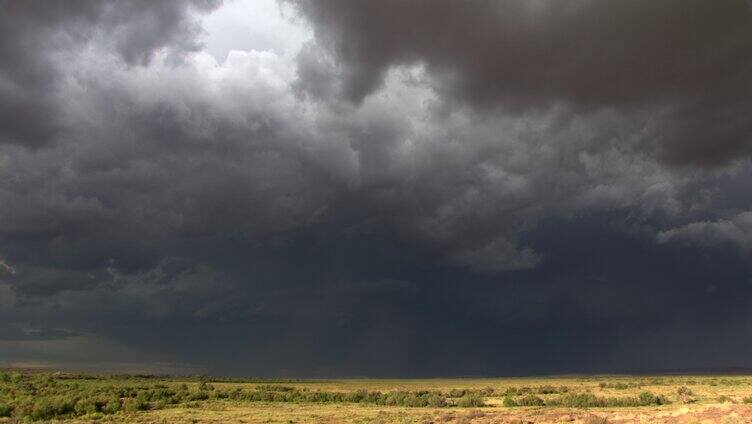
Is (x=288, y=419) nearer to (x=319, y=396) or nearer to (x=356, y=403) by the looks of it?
(x=356, y=403)

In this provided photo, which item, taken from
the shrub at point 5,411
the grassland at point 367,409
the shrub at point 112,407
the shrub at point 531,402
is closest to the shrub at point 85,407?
the grassland at point 367,409

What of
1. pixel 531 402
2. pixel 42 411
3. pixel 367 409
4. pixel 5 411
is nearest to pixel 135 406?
pixel 42 411

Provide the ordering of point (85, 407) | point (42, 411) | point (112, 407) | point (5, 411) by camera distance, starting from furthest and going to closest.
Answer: point (112, 407), point (85, 407), point (5, 411), point (42, 411)

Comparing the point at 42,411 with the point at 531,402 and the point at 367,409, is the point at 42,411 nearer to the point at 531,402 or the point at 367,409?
the point at 367,409

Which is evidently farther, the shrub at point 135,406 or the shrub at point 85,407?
the shrub at point 135,406

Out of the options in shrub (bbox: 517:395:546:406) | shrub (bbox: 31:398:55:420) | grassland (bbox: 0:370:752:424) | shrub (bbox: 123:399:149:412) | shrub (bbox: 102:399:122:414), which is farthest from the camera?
shrub (bbox: 517:395:546:406)

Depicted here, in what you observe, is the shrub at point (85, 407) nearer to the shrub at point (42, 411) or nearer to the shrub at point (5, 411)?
the shrub at point (42, 411)

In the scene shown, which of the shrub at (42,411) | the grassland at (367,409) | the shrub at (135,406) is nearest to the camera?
the grassland at (367,409)

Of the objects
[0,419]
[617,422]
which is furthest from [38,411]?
[617,422]

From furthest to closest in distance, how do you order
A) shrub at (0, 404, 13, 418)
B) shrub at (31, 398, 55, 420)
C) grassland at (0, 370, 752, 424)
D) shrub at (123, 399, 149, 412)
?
shrub at (123, 399, 149, 412), shrub at (0, 404, 13, 418), shrub at (31, 398, 55, 420), grassland at (0, 370, 752, 424)

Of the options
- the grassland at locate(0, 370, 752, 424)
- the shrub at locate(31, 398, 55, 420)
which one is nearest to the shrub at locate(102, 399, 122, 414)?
the grassland at locate(0, 370, 752, 424)

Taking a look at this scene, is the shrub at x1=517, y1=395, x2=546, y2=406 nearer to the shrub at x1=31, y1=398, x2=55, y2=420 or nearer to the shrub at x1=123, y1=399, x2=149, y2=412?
the shrub at x1=123, y1=399, x2=149, y2=412

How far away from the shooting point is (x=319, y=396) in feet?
316

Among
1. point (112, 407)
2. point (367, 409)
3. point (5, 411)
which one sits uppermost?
point (112, 407)
